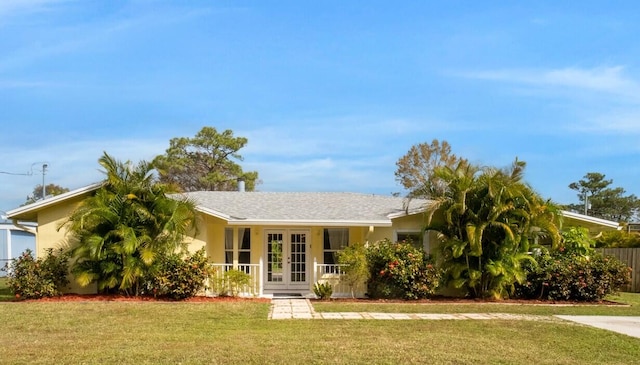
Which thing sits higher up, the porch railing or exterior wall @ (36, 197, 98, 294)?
exterior wall @ (36, 197, 98, 294)

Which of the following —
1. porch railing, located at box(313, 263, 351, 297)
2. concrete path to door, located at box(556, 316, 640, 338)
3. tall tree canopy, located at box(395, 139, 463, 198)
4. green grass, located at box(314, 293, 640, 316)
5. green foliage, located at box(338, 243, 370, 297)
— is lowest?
concrete path to door, located at box(556, 316, 640, 338)

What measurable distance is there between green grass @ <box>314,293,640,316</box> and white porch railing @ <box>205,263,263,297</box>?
2.72 metres

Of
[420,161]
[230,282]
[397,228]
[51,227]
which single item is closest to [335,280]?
[397,228]

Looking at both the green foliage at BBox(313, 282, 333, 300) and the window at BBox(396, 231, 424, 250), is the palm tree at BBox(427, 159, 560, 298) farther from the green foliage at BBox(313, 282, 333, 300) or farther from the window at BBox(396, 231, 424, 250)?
the green foliage at BBox(313, 282, 333, 300)

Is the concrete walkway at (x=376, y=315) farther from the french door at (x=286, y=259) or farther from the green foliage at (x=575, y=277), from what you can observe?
the french door at (x=286, y=259)

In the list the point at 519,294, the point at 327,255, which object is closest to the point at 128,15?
the point at 327,255

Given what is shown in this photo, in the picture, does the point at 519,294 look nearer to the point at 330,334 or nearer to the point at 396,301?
the point at 396,301

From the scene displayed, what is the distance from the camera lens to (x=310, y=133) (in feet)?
80.6

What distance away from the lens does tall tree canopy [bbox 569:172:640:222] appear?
48969mm

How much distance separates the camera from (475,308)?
15.2m

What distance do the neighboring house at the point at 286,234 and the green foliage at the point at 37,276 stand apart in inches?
36.1

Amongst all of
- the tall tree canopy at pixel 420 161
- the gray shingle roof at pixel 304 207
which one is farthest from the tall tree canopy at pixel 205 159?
the gray shingle roof at pixel 304 207

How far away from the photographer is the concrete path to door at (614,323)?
38.6ft

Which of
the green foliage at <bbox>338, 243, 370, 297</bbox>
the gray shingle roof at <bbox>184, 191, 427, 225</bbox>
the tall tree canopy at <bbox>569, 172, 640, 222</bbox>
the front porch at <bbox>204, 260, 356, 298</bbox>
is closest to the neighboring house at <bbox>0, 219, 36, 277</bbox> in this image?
the gray shingle roof at <bbox>184, 191, 427, 225</bbox>
